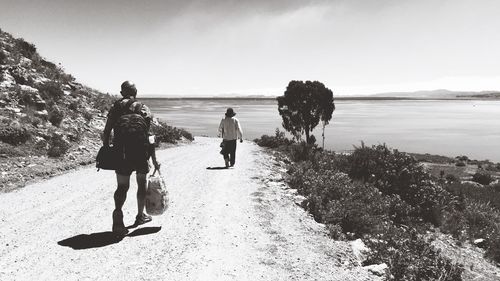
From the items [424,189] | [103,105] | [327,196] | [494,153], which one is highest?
[103,105]

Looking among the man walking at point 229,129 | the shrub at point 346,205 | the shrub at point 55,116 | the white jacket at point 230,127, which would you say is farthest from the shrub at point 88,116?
the shrub at point 346,205

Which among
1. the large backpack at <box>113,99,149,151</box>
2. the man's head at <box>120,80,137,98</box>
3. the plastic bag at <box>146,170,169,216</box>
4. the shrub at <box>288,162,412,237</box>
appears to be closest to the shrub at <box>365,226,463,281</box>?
the shrub at <box>288,162,412,237</box>

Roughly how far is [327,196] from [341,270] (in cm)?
462

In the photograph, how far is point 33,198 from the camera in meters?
8.79

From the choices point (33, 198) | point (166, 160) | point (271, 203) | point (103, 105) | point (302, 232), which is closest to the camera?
point (302, 232)

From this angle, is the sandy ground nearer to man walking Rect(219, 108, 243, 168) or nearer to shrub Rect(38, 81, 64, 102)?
man walking Rect(219, 108, 243, 168)

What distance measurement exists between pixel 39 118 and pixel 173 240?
1355 centimetres

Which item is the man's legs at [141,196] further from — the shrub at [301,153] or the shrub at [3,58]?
the shrub at [3,58]

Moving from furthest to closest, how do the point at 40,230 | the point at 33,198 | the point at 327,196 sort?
the point at 327,196 → the point at 33,198 → the point at 40,230

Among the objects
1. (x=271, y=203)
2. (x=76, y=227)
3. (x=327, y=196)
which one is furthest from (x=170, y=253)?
(x=327, y=196)

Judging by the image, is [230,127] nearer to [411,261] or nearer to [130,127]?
[130,127]

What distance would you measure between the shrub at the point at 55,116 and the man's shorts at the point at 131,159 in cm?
1348

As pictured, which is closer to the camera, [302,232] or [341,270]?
[341,270]

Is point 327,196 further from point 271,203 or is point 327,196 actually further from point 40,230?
point 40,230
